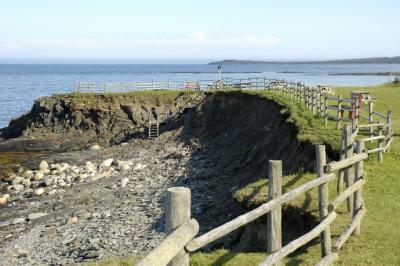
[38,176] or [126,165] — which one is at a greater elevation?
[126,165]

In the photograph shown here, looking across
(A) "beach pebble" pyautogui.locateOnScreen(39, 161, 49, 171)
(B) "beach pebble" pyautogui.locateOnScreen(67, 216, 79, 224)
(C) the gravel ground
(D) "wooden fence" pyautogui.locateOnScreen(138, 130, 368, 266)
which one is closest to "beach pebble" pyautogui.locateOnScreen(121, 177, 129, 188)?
(C) the gravel ground

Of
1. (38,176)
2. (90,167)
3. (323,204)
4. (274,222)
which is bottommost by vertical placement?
(38,176)

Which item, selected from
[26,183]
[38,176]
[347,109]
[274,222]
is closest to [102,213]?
[26,183]

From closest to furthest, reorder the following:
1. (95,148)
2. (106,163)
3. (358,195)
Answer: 1. (358,195)
2. (106,163)
3. (95,148)

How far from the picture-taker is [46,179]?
33406 mm

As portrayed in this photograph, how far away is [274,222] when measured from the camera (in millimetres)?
7926

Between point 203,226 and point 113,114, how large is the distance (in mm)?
33308

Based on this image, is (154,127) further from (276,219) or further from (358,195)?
(276,219)

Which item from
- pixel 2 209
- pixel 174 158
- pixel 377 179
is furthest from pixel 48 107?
pixel 377 179

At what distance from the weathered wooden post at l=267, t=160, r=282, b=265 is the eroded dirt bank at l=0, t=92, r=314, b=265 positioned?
792 centimetres

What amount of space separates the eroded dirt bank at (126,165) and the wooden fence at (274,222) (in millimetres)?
5672

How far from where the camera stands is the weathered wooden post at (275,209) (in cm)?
782

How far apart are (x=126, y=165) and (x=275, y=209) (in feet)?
93.8

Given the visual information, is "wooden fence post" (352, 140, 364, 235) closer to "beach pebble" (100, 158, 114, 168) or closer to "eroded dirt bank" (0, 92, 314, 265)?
"eroded dirt bank" (0, 92, 314, 265)
